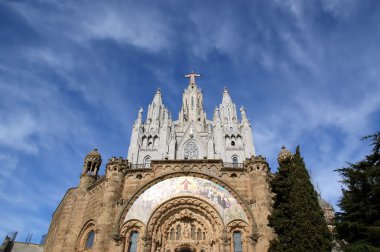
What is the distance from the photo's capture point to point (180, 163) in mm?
23828

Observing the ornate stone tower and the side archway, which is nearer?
the side archway

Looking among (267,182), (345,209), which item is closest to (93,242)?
(267,182)

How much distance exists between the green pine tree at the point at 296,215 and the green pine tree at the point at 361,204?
1.28 metres

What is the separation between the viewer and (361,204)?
17.2 meters

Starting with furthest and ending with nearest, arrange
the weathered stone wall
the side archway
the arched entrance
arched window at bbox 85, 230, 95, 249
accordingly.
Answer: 1. the side archway
2. arched window at bbox 85, 230, 95, 249
3. the arched entrance
4. the weathered stone wall

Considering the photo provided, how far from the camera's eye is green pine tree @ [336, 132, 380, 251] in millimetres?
16078

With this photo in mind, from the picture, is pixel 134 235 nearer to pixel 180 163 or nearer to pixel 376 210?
pixel 180 163

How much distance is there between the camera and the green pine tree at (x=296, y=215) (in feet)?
55.1

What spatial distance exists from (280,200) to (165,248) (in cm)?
908

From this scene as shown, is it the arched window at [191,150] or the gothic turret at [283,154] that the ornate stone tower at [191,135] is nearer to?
the arched window at [191,150]

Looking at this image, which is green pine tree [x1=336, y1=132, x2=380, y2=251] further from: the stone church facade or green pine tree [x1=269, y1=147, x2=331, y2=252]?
the stone church facade

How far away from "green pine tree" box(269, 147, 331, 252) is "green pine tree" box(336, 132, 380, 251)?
128 centimetres

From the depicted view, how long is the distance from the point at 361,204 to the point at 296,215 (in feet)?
12.3

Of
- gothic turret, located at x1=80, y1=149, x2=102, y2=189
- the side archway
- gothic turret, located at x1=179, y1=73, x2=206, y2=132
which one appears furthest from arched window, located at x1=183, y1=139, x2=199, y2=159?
the side archway
